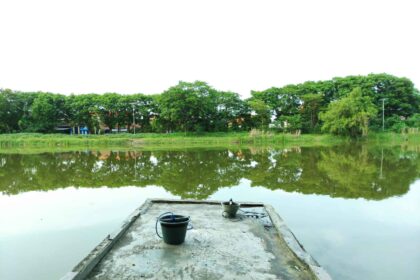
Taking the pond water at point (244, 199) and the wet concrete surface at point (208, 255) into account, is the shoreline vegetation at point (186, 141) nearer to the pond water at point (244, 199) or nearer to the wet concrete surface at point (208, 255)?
the pond water at point (244, 199)

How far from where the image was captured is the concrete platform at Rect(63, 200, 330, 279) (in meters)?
3.32

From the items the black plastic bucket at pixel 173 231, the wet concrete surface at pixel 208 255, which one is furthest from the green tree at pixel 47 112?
the black plastic bucket at pixel 173 231

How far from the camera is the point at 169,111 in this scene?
3478cm

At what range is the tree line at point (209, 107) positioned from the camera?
3581 centimetres

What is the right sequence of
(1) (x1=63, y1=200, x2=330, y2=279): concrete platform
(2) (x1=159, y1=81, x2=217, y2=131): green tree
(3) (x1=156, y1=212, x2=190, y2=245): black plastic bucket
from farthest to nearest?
(2) (x1=159, y1=81, x2=217, y2=131): green tree, (3) (x1=156, y1=212, x2=190, y2=245): black plastic bucket, (1) (x1=63, y1=200, x2=330, y2=279): concrete platform

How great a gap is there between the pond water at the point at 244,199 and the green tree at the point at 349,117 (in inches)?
697

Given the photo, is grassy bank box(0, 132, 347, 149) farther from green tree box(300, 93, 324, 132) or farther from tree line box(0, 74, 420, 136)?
green tree box(300, 93, 324, 132)

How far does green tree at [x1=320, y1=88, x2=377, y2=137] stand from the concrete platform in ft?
92.4

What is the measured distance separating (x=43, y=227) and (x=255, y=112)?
109 feet

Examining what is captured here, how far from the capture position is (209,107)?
35.8m

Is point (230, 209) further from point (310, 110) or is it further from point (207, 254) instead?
point (310, 110)

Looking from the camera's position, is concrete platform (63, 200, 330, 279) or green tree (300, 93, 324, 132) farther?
green tree (300, 93, 324, 132)

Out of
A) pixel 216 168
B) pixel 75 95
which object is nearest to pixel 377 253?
pixel 216 168

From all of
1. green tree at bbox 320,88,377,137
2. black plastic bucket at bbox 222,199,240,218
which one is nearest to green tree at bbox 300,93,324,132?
green tree at bbox 320,88,377,137
